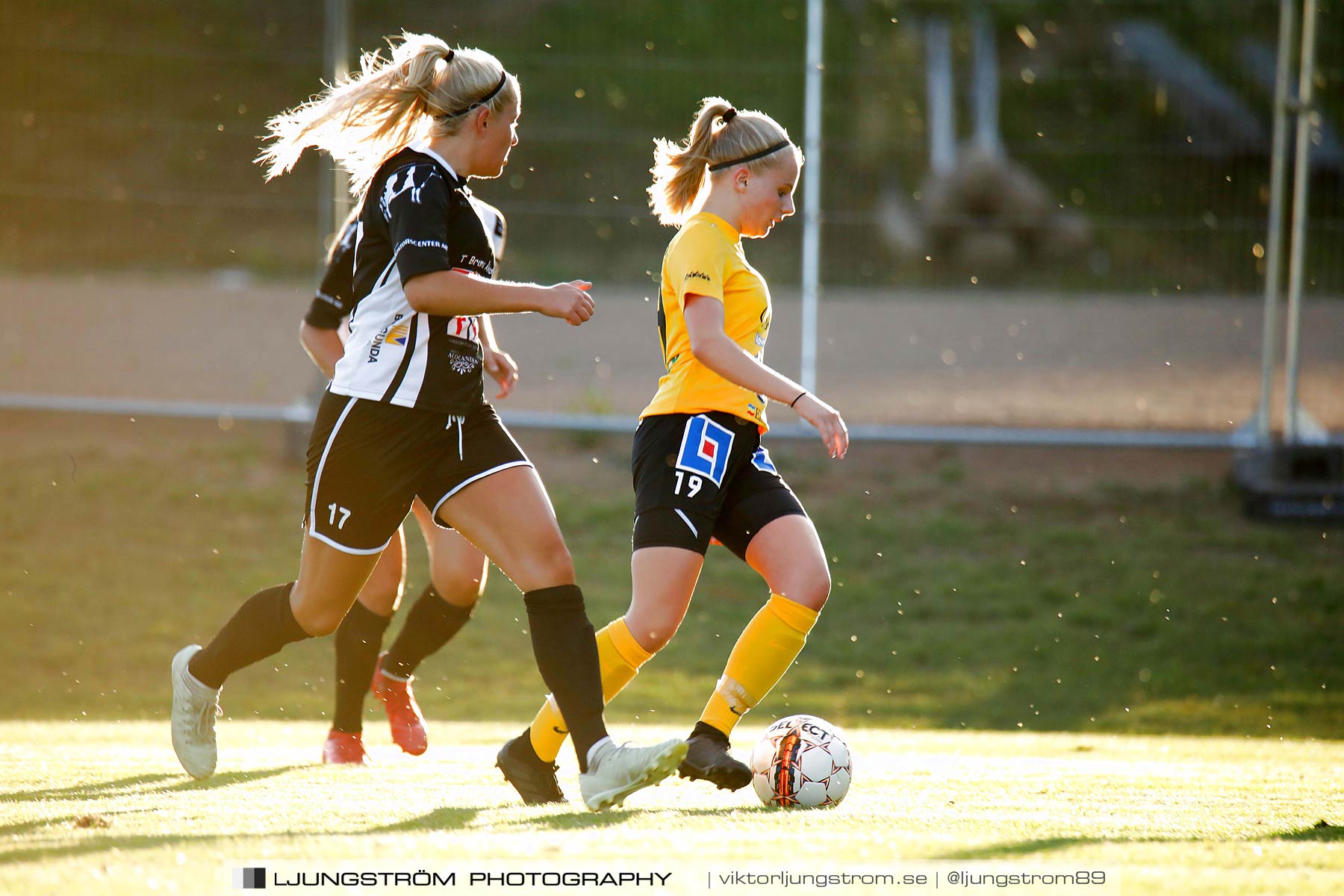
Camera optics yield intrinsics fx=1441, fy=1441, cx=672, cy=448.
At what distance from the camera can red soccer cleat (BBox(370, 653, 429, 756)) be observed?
4988 mm

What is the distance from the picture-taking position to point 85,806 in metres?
3.56

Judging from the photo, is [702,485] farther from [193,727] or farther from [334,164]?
[334,164]

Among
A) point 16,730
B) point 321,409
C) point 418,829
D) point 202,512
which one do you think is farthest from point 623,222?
point 418,829

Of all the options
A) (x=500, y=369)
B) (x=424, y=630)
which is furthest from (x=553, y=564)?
(x=424, y=630)

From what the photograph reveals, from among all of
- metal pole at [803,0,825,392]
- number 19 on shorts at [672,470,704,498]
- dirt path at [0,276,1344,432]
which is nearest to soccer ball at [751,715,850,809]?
number 19 on shorts at [672,470,704,498]

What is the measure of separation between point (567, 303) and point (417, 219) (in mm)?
430

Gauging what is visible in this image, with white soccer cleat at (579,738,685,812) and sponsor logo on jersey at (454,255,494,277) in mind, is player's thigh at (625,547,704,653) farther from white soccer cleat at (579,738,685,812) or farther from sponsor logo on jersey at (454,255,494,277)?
sponsor logo on jersey at (454,255,494,277)

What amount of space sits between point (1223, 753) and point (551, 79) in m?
7.23

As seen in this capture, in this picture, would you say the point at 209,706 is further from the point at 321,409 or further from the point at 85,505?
the point at 85,505

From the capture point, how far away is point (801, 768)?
3818 mm

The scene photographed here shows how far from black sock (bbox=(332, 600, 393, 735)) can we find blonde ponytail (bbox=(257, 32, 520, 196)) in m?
1.67

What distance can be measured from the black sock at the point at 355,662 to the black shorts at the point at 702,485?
134 centimetres

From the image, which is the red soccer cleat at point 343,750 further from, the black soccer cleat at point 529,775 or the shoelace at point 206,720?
the black soccer cleat at point 529,775

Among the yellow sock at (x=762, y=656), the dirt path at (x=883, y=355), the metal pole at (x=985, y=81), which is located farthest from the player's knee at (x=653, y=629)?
the metal pole at (x=985, y=81)
